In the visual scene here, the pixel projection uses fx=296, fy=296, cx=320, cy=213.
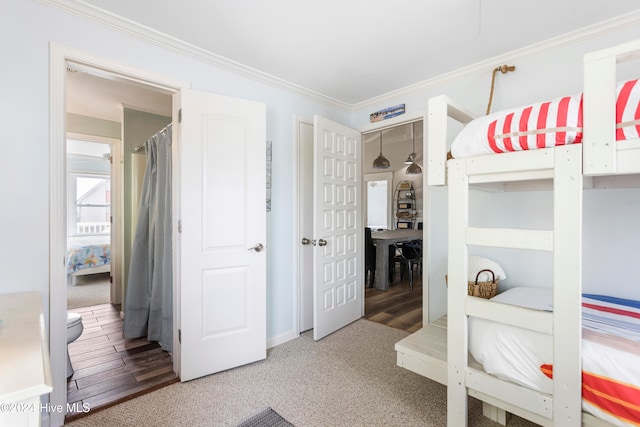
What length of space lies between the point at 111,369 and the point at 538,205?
3493 millimetres

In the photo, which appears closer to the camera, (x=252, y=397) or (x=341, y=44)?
(x=252, y=397)

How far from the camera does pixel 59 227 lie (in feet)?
5.78

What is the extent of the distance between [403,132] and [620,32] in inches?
177

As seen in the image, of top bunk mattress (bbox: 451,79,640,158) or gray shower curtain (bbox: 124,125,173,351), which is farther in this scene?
gray shower curtain (bbox: 124,125,173,351)

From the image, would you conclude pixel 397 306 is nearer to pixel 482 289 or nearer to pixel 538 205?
pixel 482 289

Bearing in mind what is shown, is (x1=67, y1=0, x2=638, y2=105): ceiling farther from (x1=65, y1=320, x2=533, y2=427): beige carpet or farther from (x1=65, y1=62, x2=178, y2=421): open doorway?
(x1=65, y1=320, x2=533, y2=427): beige carpet

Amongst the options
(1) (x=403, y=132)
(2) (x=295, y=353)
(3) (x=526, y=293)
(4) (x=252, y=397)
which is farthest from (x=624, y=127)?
(1) (x=403, y=132)

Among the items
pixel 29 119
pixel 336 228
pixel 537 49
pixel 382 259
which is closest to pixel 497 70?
pixel 537 49

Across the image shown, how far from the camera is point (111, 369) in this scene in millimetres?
2312

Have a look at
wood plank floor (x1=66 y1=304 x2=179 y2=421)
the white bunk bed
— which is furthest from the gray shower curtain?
the white bunk bed

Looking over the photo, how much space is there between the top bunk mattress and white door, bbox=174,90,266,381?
1.65m

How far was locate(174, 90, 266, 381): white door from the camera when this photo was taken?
215cm

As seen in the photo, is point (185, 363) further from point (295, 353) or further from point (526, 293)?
point (526, 293)

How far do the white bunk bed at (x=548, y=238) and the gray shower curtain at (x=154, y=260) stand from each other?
2212 millimetres
